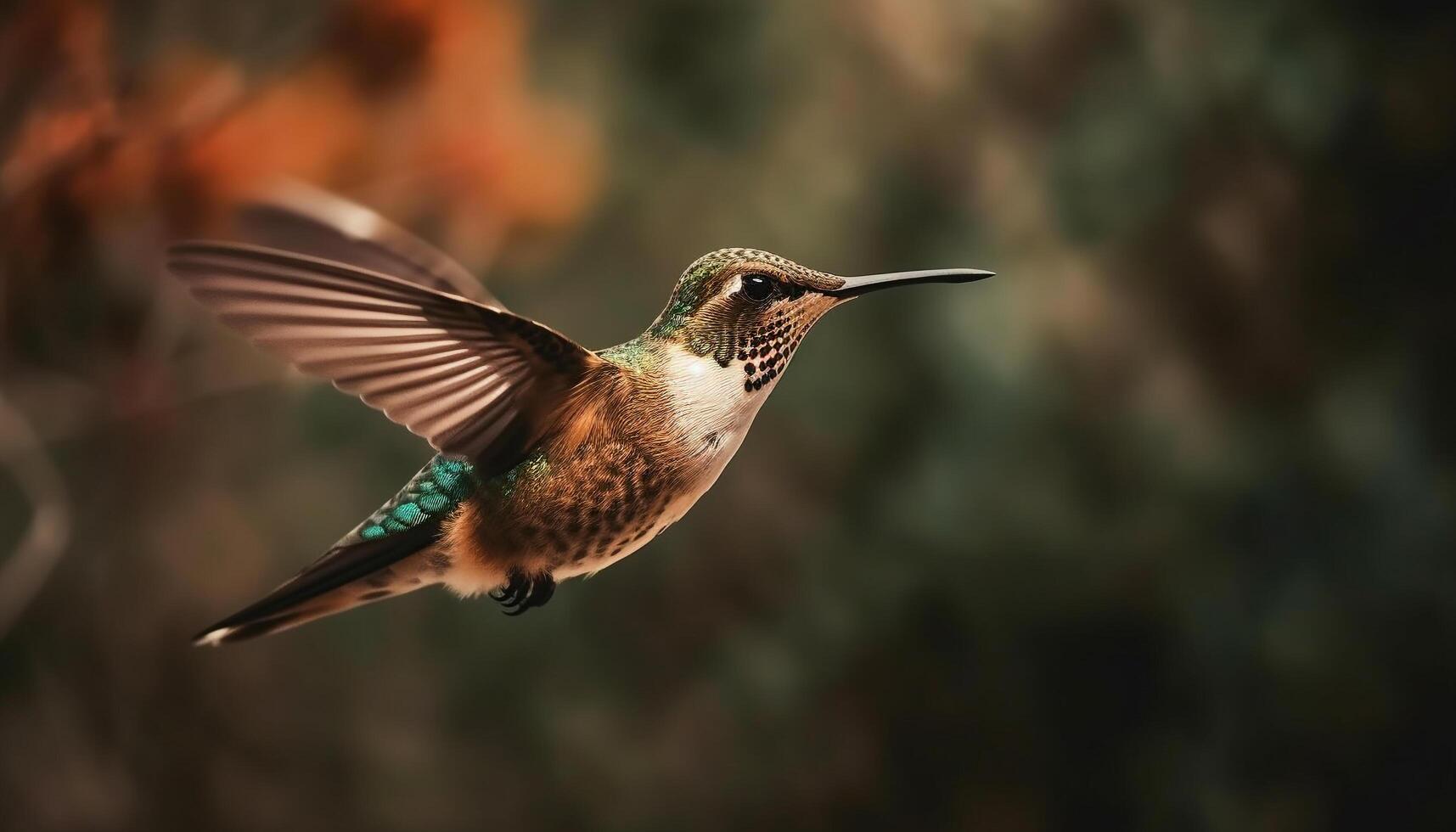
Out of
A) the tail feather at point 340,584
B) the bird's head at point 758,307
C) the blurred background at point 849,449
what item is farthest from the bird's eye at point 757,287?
the blurred background at point 849,449

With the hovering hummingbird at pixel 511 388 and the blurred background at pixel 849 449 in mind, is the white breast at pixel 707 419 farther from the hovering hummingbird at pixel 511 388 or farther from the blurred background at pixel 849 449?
the blurred background at pixel 849 449

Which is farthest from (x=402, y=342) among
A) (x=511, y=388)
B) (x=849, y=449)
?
(x=849, y=449)

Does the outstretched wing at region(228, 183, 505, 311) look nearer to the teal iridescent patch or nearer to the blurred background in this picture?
the teal iridescent patch

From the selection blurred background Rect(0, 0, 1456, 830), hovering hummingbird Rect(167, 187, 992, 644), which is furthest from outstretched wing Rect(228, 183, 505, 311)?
blurred background Rect(0, 0, 1456, 830)

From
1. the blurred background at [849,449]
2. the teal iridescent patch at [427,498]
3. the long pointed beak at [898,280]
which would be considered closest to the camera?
the long pointed beak at [898,280]

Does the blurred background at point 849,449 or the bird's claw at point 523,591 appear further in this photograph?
the blurred background at point 849,449

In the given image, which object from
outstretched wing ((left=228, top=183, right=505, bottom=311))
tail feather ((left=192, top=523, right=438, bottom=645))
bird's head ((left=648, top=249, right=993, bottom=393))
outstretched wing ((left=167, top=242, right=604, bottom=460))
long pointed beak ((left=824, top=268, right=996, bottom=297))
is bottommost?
tail feather ((left=192, top=523, right=438, bottom=645))
